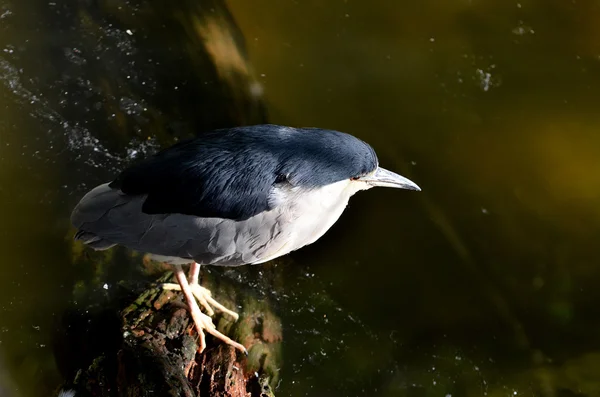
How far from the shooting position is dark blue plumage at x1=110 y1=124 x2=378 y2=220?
2.16 m

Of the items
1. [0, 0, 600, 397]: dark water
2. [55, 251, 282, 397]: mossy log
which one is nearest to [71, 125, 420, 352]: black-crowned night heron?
[55, 251, 282, 397]: mossy log

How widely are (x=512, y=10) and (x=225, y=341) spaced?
3.15 m

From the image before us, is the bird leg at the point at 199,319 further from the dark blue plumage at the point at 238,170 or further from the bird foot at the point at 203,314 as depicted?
the dark blue plumage at the point at 238,170

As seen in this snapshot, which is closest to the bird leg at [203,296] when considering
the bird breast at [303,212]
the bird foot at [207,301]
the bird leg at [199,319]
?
the bird foot at [207,301]

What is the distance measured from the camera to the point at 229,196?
2.16m

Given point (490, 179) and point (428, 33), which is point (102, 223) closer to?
point (490, 179)

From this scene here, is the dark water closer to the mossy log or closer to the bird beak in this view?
the mossy log

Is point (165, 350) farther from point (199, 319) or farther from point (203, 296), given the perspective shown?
point (203, 296)

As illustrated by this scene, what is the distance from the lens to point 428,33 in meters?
4.03

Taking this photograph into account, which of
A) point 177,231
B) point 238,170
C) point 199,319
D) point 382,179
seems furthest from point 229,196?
point 382,179

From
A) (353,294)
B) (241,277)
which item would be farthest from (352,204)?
(241,277)

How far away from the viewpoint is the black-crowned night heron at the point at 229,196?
7.13 feet

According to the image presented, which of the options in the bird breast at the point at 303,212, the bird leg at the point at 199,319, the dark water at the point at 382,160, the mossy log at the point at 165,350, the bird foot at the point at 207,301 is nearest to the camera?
the mossy log at the point at 165,350

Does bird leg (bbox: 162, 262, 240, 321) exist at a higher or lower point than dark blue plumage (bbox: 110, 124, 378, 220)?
lower
